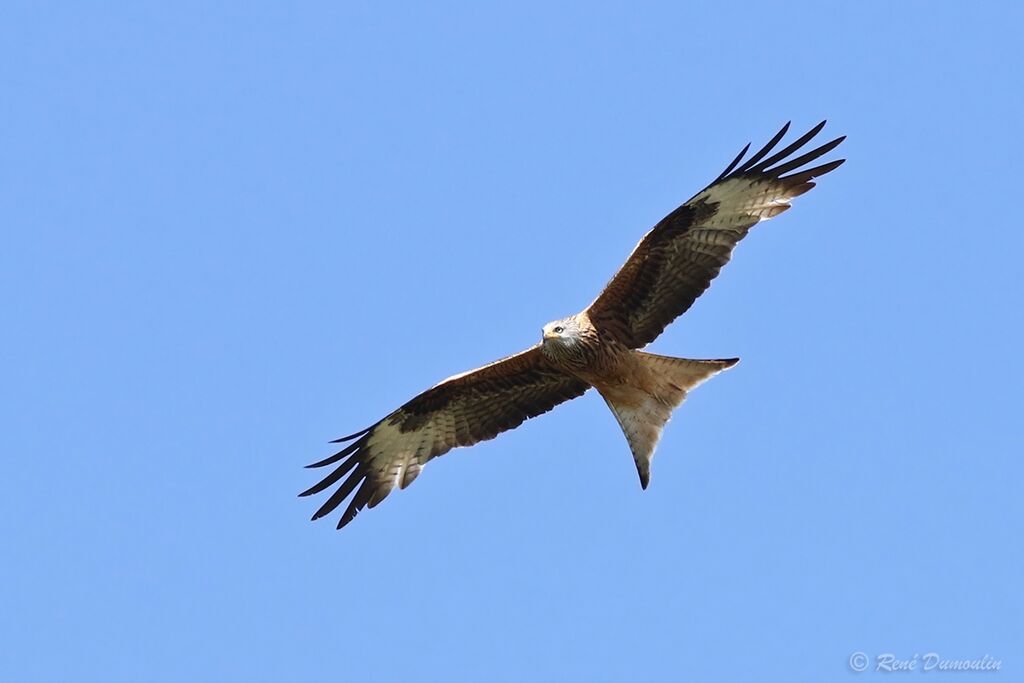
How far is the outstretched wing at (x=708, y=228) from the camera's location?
1338 cm

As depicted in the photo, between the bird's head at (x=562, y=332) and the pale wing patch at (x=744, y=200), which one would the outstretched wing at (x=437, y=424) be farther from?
the pale wing patch at (x=744, y=200)

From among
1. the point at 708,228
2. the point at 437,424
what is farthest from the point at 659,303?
the point at 437,424

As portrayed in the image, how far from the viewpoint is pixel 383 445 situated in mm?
14414

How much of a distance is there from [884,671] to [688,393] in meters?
2.58

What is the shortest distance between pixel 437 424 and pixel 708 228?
2.73m

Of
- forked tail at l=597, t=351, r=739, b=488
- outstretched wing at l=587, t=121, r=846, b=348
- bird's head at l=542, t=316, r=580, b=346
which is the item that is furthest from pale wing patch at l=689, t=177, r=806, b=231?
bird's head at l=542, t=316, r=580, b=346

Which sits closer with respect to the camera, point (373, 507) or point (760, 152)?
point (760, 152)

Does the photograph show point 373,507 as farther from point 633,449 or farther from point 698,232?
point 698,232

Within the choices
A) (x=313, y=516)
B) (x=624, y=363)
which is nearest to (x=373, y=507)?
(x=313, y=516)

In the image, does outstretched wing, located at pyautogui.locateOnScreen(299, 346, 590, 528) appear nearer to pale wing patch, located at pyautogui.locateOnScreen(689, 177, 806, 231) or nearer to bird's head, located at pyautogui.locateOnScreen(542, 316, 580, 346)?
bird's head, located at pyautogui.locateOnScreen(542, 316, 580, 346)

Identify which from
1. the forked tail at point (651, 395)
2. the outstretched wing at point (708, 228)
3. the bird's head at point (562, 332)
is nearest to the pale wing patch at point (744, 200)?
the outstretched wing at point (708, 228)

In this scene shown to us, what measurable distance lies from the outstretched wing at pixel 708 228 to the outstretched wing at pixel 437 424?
3.02 feet

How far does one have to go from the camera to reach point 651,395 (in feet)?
44.4

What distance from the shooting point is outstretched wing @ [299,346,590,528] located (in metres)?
14.1
